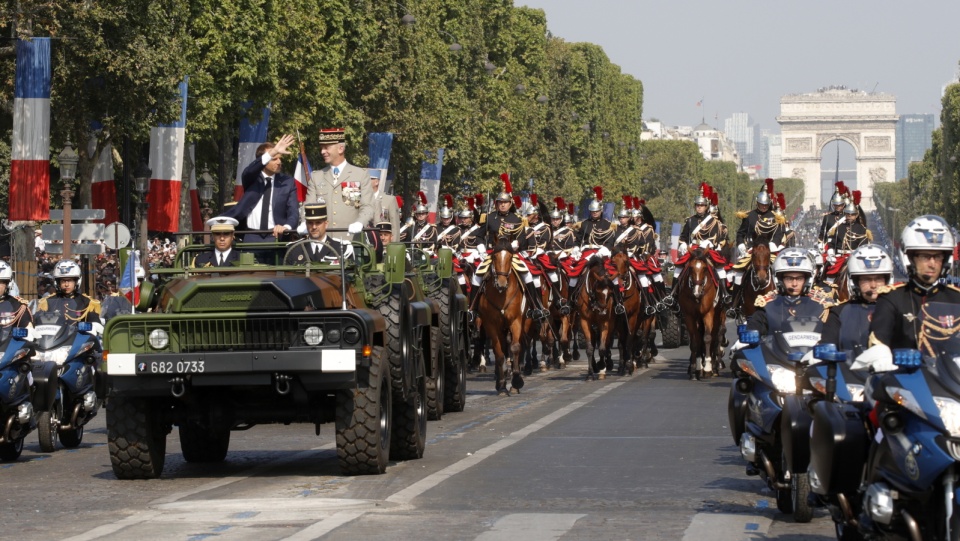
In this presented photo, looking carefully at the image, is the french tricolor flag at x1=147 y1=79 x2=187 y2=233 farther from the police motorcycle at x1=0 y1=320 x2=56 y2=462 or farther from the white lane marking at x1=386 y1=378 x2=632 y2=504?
the police motorcycle at x1=0 y1=320 x2=56 y2=462

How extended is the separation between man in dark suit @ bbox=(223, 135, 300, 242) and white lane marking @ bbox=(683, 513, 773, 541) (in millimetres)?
5482

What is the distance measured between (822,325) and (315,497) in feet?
11.3

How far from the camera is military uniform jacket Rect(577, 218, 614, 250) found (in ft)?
108

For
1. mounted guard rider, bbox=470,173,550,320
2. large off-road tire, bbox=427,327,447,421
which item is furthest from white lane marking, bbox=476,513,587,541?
mounted guard rider, bbox=470,173,550,320

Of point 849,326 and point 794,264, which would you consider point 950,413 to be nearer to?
point 849,326

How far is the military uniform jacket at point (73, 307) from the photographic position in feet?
61.1

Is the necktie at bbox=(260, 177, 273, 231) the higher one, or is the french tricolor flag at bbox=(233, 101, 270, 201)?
the french tricolor flag at bbox=(233, 101, 270, 201)

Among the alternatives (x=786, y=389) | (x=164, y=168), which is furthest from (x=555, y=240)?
(x=786, y=389)

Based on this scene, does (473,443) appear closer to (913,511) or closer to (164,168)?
(913,511)

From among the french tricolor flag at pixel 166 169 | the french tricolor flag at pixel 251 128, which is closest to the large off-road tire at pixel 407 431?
the french tricolor flag at pixel 166 169

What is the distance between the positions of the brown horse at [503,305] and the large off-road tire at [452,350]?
3838 millimetres

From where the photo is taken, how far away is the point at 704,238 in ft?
103

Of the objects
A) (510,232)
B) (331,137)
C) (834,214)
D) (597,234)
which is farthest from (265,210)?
(834,214)

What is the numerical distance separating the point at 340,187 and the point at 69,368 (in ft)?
10.8
